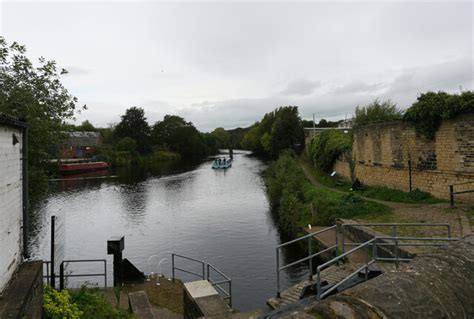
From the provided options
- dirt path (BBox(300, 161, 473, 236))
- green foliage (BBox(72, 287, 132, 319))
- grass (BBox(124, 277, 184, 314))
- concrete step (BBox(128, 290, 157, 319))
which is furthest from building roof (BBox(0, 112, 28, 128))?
dirt path (BBox(300, 161, 473, 236))

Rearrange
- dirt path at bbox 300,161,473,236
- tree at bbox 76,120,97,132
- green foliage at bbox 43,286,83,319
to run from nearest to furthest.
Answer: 1. green foliage at bbox 43,286,83,319
2. dirt path at bbox 300,161,473,236
3. tree at bbox 76,120,97,132

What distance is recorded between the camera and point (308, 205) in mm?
20094

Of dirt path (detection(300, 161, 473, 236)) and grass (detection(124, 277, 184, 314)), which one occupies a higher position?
dirt path (detection(300, 161, 473, 236))

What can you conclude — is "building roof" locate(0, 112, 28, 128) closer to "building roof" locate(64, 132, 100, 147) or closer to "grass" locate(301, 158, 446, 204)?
"grass" locate(301, 158, 446, 204)

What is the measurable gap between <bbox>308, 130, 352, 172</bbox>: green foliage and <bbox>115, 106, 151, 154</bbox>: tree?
55.7 meters

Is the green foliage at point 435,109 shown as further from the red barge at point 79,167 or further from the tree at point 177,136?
the tree at point 177,136

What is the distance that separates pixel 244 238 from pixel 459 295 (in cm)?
1773

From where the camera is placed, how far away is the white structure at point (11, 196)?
218 inches

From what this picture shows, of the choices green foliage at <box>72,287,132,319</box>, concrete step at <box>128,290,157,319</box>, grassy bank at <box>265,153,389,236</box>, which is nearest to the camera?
green foliage at <box>72,287,132,319</box>

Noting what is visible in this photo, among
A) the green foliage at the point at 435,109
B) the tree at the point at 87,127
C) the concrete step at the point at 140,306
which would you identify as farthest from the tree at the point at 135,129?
the concrete step at the point at 140,306

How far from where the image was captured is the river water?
1513 cm

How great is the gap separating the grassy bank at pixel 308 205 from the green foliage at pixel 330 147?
393cm

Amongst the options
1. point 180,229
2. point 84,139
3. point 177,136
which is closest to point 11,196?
point 180,229

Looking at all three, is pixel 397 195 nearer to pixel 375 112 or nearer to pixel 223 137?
pixel 375 112
